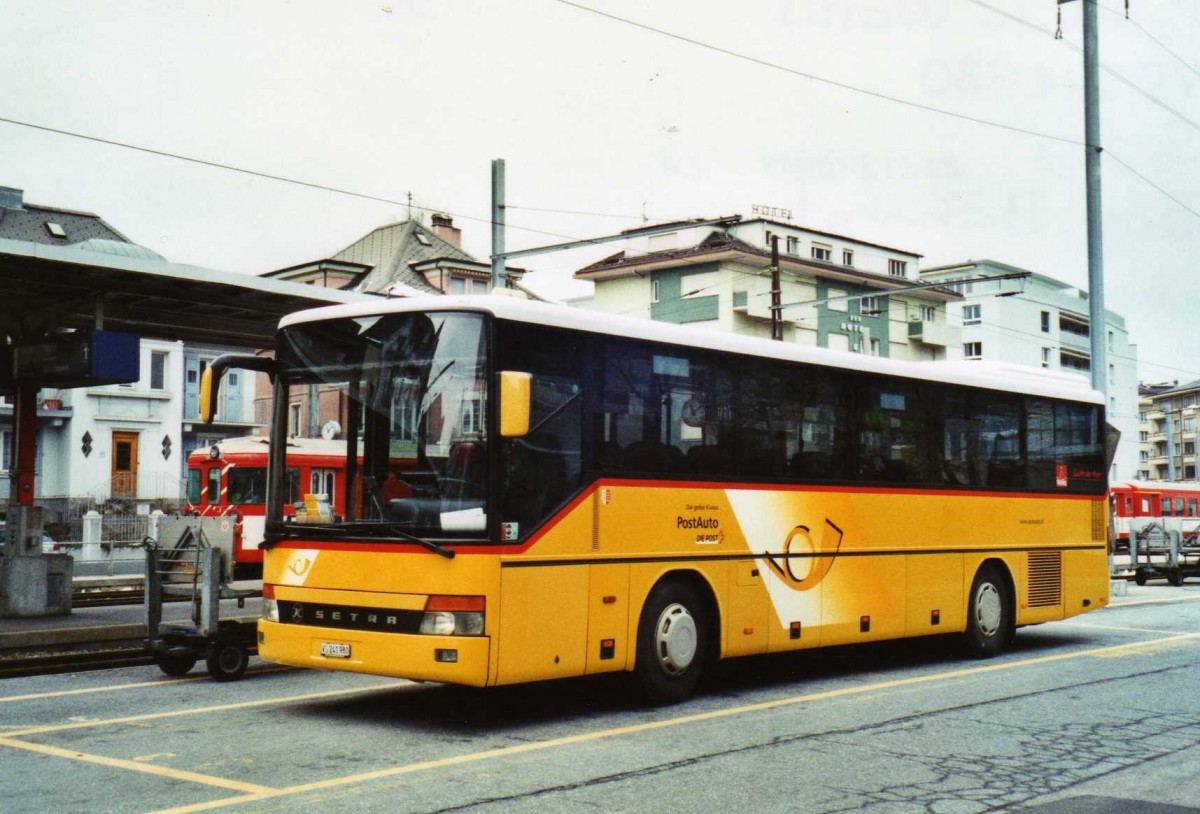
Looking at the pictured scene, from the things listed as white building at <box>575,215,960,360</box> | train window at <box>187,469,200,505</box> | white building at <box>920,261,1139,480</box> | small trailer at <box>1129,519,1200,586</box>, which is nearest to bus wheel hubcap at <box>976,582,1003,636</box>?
small trailer at <box>1129,519,1200,586</box>

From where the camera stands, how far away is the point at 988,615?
47.5 ft

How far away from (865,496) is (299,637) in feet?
18.7

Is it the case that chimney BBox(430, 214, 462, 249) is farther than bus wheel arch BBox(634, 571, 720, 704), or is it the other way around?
chimney BBox(430, 214, 462, 249)

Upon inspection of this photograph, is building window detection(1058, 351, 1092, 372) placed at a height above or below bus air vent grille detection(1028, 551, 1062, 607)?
above

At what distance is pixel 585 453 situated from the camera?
9852mm

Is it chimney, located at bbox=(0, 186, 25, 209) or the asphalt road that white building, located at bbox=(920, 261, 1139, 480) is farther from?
the asphalt road

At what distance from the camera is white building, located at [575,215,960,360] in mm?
59500

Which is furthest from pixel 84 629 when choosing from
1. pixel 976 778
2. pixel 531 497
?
pixel 976 778

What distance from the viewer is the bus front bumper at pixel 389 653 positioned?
897cm

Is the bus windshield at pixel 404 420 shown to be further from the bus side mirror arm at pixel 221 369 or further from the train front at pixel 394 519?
the bus side mirror arm at pixel 221 369

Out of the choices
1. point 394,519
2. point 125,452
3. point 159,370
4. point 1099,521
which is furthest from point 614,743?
point 159,370

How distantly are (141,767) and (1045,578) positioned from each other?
435 inches

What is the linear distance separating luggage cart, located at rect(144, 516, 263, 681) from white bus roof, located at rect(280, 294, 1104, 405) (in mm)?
2767

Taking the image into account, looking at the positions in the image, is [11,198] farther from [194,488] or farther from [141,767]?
[141,767]
